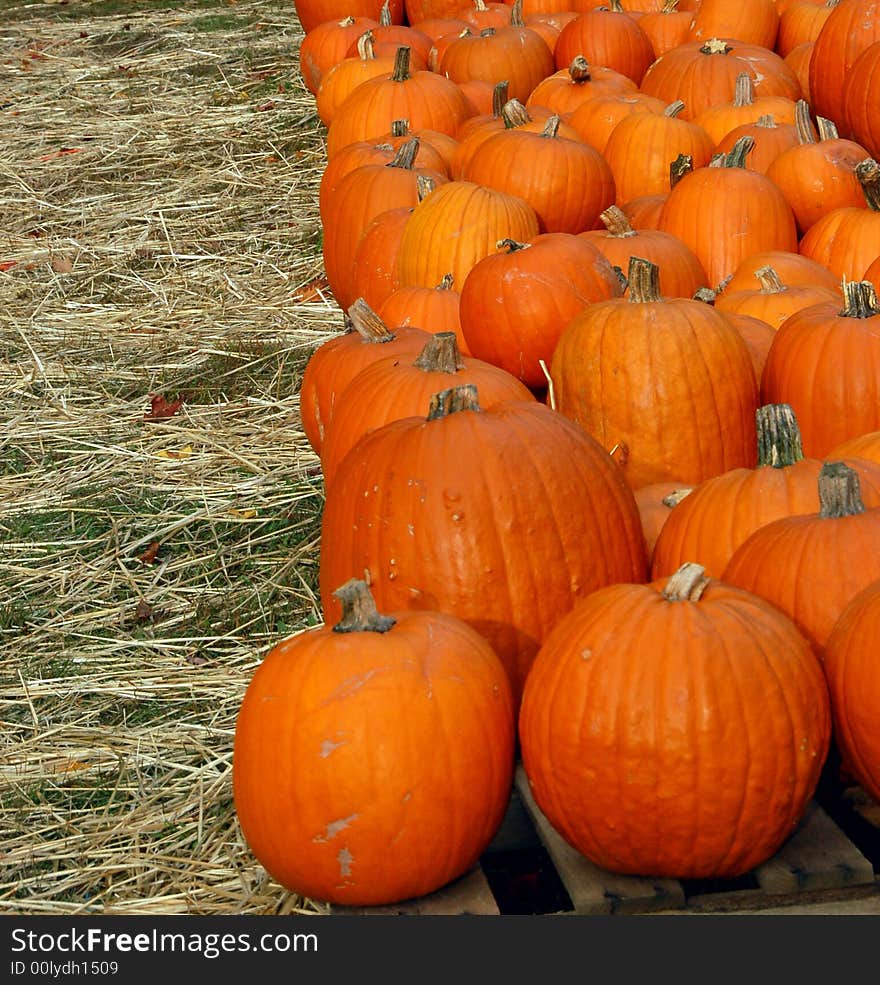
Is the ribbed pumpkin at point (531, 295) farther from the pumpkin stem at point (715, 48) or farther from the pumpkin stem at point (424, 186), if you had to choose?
the pumpkin stem at point (715, 48)

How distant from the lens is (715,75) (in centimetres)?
568

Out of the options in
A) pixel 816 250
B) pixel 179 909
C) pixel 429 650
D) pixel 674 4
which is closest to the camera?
pixel 429 650

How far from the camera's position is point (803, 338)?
10.7 ft

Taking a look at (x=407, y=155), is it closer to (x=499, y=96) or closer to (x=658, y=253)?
(x=499, y=96)

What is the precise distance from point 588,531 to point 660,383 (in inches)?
24.5

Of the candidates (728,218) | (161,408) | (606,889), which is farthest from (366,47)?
(606,889)

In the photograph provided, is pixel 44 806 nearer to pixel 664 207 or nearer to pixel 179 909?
pixel 179 909

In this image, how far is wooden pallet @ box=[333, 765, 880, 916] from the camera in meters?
2.24

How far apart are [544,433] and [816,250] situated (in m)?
1.93

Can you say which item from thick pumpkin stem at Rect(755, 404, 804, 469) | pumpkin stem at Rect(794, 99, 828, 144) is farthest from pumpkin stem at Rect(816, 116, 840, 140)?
thick pumpkin stem at Rect(755, 404, 804, 469)

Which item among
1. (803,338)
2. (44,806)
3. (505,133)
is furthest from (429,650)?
(505,133)

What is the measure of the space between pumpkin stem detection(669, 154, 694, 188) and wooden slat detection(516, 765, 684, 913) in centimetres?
278

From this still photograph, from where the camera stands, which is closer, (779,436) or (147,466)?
(779,436)

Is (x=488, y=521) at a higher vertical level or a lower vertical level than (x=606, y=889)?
higher
